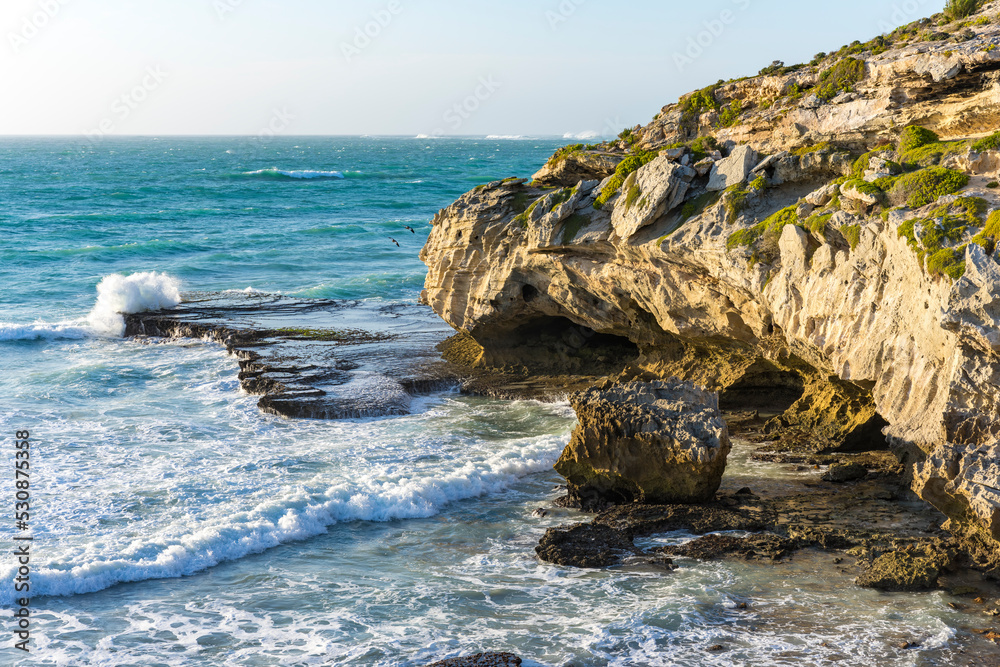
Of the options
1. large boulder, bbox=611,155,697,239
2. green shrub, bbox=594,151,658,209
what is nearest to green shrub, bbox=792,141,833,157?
large boulder, bbox=611,155,697,239

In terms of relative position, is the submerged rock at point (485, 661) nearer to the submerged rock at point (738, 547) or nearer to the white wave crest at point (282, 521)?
the submerged rock at point (738, 547)

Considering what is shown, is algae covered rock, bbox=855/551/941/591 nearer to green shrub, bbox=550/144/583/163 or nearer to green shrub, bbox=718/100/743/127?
green shrub, bbox=718/100/743/127

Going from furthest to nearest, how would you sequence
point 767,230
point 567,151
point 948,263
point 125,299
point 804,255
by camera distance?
1. point 125,299
2. point 567,151
3. point 767,230
4. point 804,255
5. point 948,263

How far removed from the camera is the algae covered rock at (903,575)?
9.10m

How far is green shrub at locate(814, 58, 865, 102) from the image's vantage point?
44.3 ft

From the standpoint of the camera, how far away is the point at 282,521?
11.4m

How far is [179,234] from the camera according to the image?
4441 centimetres

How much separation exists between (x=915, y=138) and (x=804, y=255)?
2219mm

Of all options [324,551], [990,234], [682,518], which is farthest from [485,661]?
[990,234]

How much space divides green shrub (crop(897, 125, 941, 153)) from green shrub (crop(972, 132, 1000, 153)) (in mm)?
832

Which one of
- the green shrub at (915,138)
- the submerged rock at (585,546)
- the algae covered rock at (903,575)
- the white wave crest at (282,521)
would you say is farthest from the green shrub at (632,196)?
the algae covered rock at (903,575)

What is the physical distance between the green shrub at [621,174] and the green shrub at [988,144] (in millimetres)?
5574

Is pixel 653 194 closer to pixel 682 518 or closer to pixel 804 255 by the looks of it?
pixel 804 255

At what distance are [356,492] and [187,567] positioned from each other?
8.85 ft
